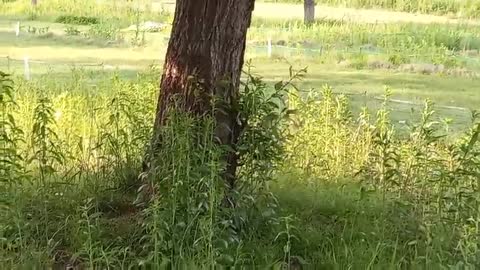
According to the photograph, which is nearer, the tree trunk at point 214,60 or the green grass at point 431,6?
the tree trunk at point 214,60

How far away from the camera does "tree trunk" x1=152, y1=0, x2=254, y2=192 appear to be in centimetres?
370

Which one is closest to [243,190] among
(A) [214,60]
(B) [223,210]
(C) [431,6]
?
(B) [223,210]

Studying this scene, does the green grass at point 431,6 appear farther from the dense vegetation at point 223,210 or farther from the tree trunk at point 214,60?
the tree trunk at point 214,60

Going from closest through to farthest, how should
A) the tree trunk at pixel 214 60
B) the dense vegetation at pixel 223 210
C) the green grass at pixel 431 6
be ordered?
the dense vegetation at pixel 223 210 < the tree trunk at pixel 214 60 < the green grass at pixel 431 6

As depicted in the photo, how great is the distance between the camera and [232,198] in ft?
11.5

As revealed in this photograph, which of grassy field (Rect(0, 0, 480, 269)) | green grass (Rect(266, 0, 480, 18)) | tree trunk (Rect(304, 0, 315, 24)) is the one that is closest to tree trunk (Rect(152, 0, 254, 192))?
grassy field (Rect(0, 0, 480, 269))

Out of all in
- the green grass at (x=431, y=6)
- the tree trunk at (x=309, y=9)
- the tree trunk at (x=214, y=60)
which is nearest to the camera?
the tree trunk at (x=214, y=60)

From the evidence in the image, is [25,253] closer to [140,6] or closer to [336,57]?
[336,57]

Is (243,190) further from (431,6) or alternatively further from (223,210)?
(431,6)

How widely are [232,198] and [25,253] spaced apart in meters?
1.00

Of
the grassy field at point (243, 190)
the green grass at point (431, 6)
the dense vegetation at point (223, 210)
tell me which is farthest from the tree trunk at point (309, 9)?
the dense vegetation at point (223, 210)

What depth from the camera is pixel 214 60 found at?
3.73 m

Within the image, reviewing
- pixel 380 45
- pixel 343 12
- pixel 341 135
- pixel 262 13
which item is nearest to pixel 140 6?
pixel 262 13

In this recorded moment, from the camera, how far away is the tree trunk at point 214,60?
370 cm
